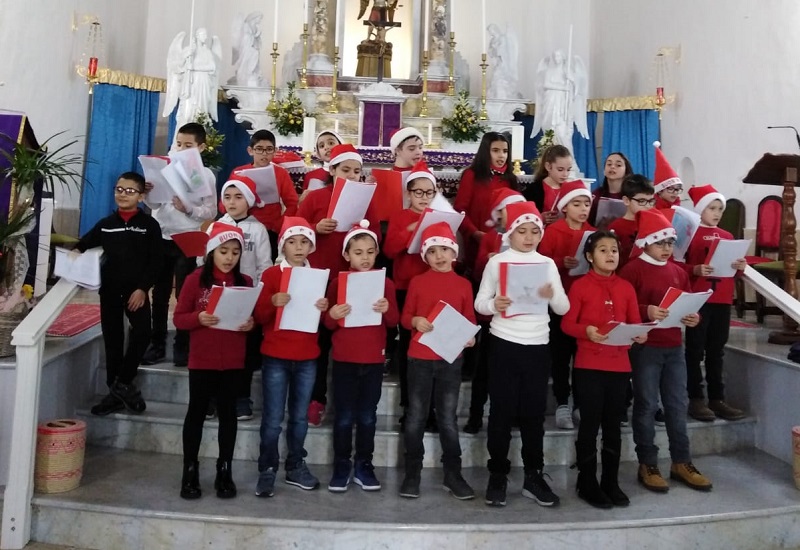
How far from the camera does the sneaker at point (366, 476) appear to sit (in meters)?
2.98

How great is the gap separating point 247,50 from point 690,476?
25.3ft

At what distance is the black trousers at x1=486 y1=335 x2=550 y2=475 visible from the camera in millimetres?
2895

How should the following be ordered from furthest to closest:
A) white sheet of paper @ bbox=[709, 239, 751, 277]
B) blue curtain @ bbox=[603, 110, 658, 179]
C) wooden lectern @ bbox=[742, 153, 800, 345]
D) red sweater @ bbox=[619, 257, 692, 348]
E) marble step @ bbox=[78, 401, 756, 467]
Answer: blue curtain @ bbox=[603, 110, 658, 179] < wooden lectern @ bbox=[742, 153, 800, 345] < white sheet of paper @ bbox=[709, 239, 751, 277] < marble step @ bbox=[78, 401, 756, 467] < red sweater @ bbox=[619, 257, 692, 348]

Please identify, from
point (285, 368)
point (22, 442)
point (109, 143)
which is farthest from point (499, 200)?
point (109, 143)

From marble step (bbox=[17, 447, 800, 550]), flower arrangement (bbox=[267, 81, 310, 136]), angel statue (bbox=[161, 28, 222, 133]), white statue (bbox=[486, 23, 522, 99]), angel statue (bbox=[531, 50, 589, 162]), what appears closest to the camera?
marble step (bbox=[17, 447, 800, 550])

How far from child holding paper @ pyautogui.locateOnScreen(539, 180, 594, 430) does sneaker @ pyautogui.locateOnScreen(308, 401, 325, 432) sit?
123cm

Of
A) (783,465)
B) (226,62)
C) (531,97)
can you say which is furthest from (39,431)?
(531,97)

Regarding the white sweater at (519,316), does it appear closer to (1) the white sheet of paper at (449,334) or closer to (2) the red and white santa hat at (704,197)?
(1) the white sheet of paper at (449,334)

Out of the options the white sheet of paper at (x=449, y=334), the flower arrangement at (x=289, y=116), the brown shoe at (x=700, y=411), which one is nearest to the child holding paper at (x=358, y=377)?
the white sheet of paper at (x=449, y=334)

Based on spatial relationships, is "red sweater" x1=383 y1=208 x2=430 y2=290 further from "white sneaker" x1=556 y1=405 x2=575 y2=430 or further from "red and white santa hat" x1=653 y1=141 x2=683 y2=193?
"red and white santa hat" x1=653 y1=141 x2=683 y2=193

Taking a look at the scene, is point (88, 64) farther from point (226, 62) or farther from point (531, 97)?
point (531, 97)

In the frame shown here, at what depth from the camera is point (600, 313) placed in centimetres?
290

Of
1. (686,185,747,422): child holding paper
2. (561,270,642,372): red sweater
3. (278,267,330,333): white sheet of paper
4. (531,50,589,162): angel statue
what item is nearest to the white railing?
(278,267,330,333): white sheet of paper

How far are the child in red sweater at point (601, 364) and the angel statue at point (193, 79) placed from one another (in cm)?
650
